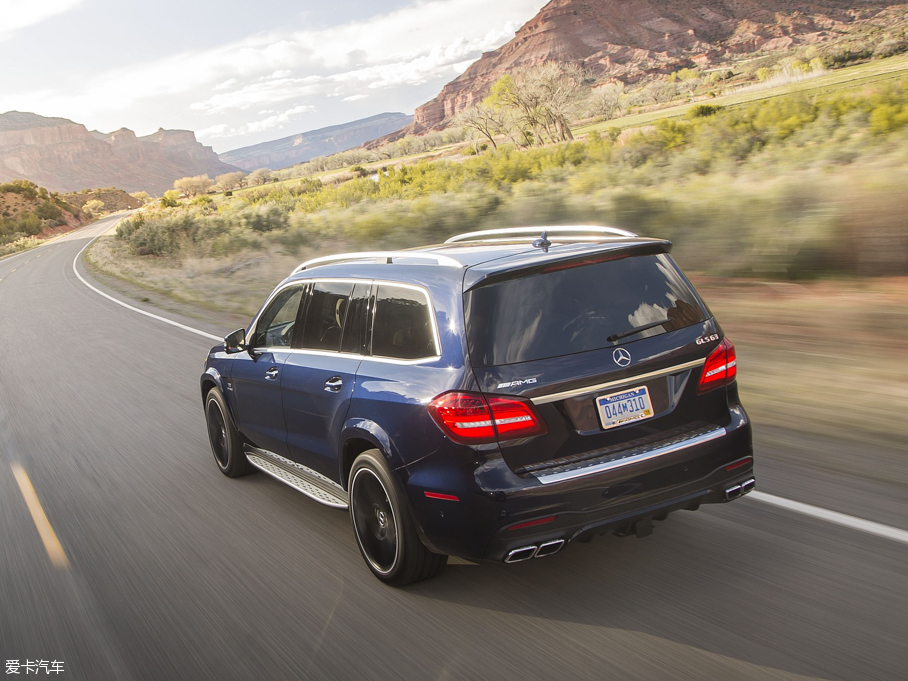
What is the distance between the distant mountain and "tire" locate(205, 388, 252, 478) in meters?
108

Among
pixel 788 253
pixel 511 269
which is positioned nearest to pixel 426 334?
pixel 511 269

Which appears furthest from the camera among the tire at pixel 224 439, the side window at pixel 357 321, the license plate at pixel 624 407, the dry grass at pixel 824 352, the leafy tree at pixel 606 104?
the leafy tree at pixel 606 104

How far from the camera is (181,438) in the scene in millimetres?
7508

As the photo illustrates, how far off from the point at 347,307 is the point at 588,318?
1.50m

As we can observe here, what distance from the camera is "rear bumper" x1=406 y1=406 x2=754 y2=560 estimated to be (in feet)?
11.0

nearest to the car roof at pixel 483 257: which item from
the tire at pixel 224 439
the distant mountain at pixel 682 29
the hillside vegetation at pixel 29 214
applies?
the tire at pixel 224 439

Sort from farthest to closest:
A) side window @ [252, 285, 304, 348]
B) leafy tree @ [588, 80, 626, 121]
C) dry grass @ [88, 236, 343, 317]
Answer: leafy tree @ [588, 80, 626, 121], dry grass @ [88, 236, 343, 317], side window @ [252, 285, 304, 348]

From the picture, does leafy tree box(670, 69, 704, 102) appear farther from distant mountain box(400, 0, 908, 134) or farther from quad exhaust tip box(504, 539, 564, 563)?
quad exhaust tip box(504, 539, 564, 563)

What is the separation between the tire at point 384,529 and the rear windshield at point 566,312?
86cm

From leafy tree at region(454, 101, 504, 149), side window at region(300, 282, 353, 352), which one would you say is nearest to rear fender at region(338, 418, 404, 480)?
side window at region(300, 282, 353, 352)

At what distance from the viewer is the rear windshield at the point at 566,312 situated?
3.45 meters

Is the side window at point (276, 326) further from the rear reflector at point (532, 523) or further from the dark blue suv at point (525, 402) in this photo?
the rear reflector at point (532, 523)

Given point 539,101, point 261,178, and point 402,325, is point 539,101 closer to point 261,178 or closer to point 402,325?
point 402,325

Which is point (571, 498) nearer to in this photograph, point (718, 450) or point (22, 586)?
point (718, 450)
